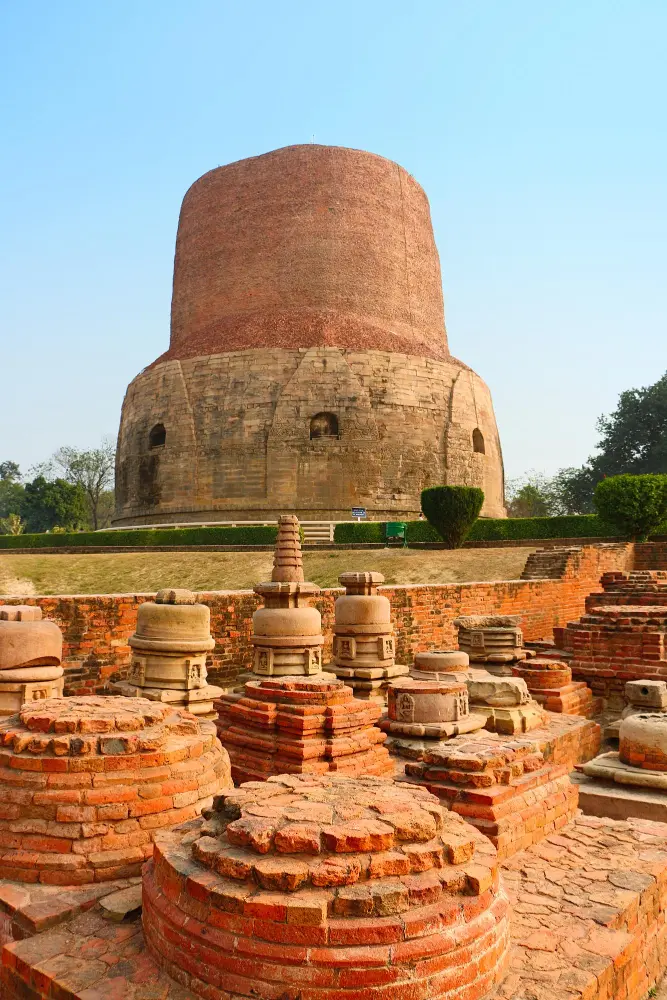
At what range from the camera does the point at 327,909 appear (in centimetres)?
185

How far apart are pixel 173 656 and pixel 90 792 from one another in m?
2.39

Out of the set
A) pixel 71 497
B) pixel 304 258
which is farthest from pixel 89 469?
pixel 304 258

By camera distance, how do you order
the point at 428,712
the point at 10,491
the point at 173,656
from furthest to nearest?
the point at 10,491 → the point at 173,656 → the point at 428,712

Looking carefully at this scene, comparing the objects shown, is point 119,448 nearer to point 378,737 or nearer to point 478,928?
point 378,737

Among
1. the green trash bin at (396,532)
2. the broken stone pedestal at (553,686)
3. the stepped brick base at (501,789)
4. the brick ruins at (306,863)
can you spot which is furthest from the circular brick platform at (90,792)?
the green trash bin at (396,532)

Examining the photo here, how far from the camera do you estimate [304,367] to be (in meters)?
21.7

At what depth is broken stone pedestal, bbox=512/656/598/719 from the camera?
20.4 ft

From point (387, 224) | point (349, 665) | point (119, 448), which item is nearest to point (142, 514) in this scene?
point (119, 448)

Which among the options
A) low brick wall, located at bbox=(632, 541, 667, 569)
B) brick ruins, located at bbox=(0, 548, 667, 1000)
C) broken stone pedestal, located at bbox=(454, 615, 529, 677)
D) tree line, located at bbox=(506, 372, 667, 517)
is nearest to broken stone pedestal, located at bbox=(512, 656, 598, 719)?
broken stone pedestal, located at bbox=(454, 615, 529, 677)

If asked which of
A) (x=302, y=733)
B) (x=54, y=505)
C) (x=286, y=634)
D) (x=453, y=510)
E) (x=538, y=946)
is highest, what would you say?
(x=54, y=505)

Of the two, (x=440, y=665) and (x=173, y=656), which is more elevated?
(x=173, y=656)

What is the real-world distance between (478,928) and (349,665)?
417 cm

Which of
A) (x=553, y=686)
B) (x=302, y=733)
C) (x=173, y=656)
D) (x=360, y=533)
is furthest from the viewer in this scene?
(x=360, y=533)

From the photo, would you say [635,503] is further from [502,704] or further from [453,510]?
[502,704]
